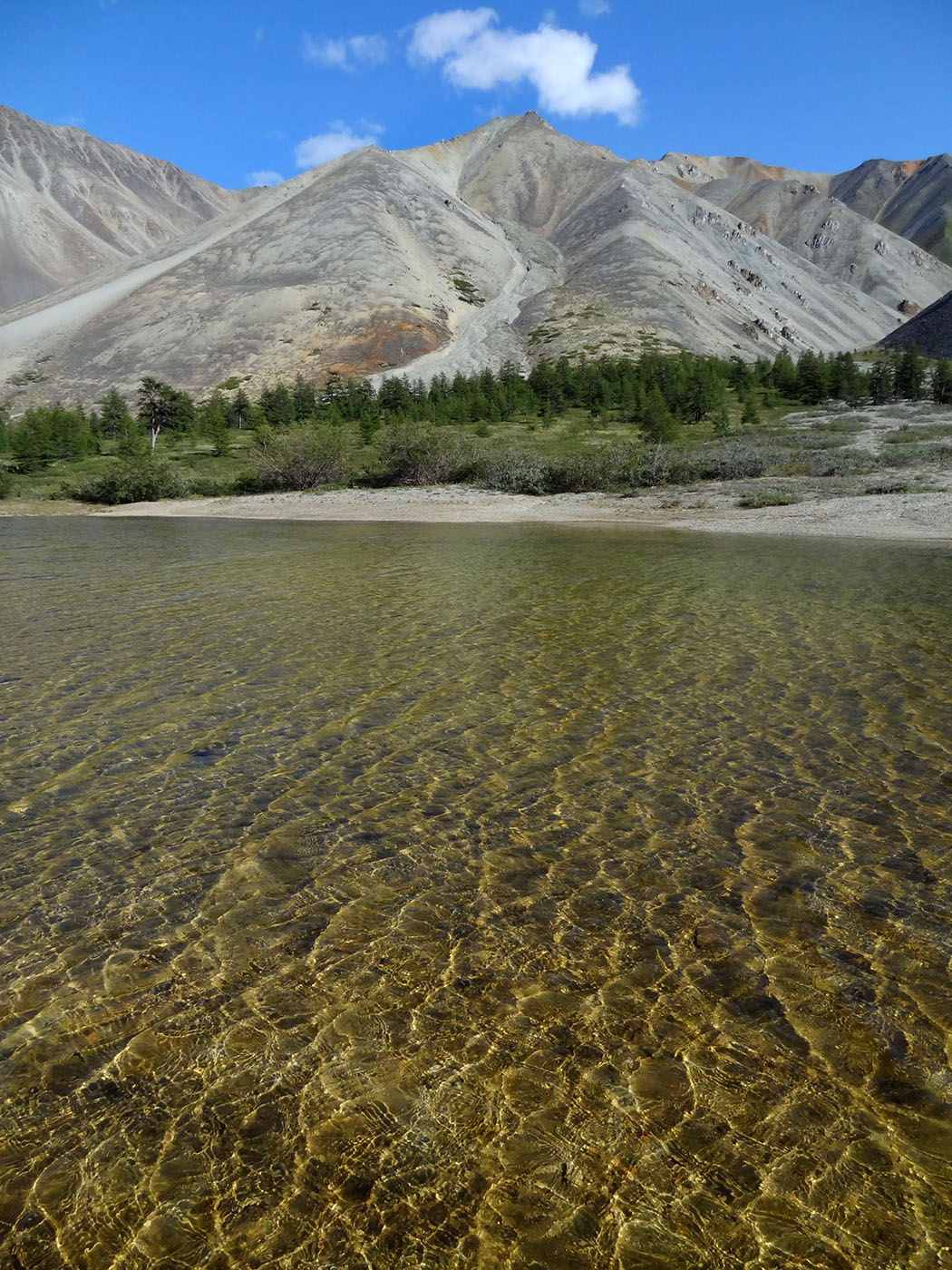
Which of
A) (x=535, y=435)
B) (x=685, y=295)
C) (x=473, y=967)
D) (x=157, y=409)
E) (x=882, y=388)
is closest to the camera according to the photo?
(x=473, y=967)

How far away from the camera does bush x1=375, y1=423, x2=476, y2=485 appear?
49938mm

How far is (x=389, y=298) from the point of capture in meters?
138

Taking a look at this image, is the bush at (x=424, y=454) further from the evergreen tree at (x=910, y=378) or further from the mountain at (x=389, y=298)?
the mountain at (x=389, y=298)

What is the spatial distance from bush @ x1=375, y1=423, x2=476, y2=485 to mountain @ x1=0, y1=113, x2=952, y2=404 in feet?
233

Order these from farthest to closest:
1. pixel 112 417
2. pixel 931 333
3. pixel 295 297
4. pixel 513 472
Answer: pixel 295 297
pixel 931 333
pixel 112 417
pixel 513 472

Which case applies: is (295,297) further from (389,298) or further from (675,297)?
(675,297)

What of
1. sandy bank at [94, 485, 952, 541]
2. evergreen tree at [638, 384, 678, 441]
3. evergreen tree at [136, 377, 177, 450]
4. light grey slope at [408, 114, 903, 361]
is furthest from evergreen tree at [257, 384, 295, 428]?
Answer: light grey slope at [408, 114, 903, 361]

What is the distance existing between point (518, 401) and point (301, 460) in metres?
38.6

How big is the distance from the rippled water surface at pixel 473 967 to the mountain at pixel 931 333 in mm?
139050

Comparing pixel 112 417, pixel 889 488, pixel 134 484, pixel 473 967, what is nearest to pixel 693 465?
pixel 889 488

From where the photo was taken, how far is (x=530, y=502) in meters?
42.3

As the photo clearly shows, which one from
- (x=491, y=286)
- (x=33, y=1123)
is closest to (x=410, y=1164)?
(x=33, y=1123)

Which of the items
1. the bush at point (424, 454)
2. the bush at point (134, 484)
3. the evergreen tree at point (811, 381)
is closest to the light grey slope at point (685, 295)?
the evergreen tree at point (811, 381)

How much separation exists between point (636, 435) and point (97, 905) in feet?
206
